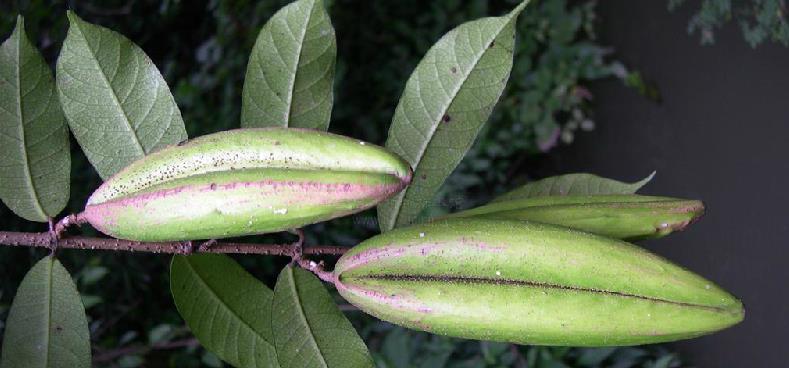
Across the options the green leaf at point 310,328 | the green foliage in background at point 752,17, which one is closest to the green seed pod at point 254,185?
the green leaf at point 310,328

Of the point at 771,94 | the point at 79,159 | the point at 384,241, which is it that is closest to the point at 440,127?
the point at 384,241

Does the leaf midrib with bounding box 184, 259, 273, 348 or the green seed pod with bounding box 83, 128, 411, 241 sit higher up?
the green seed pod with bounding box 83, 128, 411, 241

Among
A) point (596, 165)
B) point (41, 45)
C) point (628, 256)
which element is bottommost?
point (596, 165)

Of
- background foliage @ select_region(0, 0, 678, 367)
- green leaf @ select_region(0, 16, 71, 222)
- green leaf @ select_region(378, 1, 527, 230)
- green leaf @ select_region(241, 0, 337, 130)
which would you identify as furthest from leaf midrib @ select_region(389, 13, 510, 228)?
background foliage @ select_region(0, 0, 678, 367)

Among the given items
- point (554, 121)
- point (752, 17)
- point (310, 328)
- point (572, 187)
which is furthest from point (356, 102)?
point (310, 328)

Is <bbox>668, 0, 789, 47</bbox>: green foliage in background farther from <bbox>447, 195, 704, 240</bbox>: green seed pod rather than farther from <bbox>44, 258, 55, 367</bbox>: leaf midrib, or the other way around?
<bbox>44, 258, 55, 367</bbox>: leaf midrib

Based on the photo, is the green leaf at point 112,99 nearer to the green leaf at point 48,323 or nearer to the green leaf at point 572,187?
the green leaf at point 48,323

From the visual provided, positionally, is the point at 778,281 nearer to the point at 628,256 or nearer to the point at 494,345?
the point at 494,345
